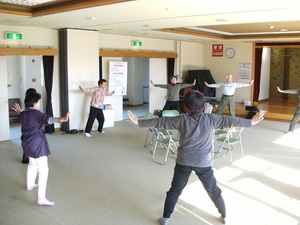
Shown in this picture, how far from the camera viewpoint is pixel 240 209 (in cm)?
387

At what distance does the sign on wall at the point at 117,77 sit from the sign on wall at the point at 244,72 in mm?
4430

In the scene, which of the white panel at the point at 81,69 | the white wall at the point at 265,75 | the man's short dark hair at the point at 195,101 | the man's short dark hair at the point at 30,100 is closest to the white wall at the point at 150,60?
the white panel at the point at 81,69

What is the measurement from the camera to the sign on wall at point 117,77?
895 cm

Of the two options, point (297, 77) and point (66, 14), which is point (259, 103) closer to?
point (297, 77)

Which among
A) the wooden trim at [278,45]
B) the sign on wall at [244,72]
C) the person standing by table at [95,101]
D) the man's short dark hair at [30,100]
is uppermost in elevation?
the wooden trim at [278,45]

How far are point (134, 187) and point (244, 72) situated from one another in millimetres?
8040

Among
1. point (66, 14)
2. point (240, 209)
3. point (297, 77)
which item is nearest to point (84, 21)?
point (66, 14)

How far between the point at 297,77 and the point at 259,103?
2085 millimetres

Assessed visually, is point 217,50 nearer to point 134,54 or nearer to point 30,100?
point 134,54

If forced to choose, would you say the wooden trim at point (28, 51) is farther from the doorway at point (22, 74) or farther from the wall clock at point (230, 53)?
the wall clock at point (230, 53)

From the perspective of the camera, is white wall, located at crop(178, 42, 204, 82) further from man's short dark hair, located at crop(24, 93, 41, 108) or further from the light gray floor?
man's short dark hair, located at crop(24, 93, 41, 108)

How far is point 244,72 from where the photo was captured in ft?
37.5

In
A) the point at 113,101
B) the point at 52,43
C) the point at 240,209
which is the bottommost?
the point at 240,209

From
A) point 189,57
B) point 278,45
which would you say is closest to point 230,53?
point 189,57
